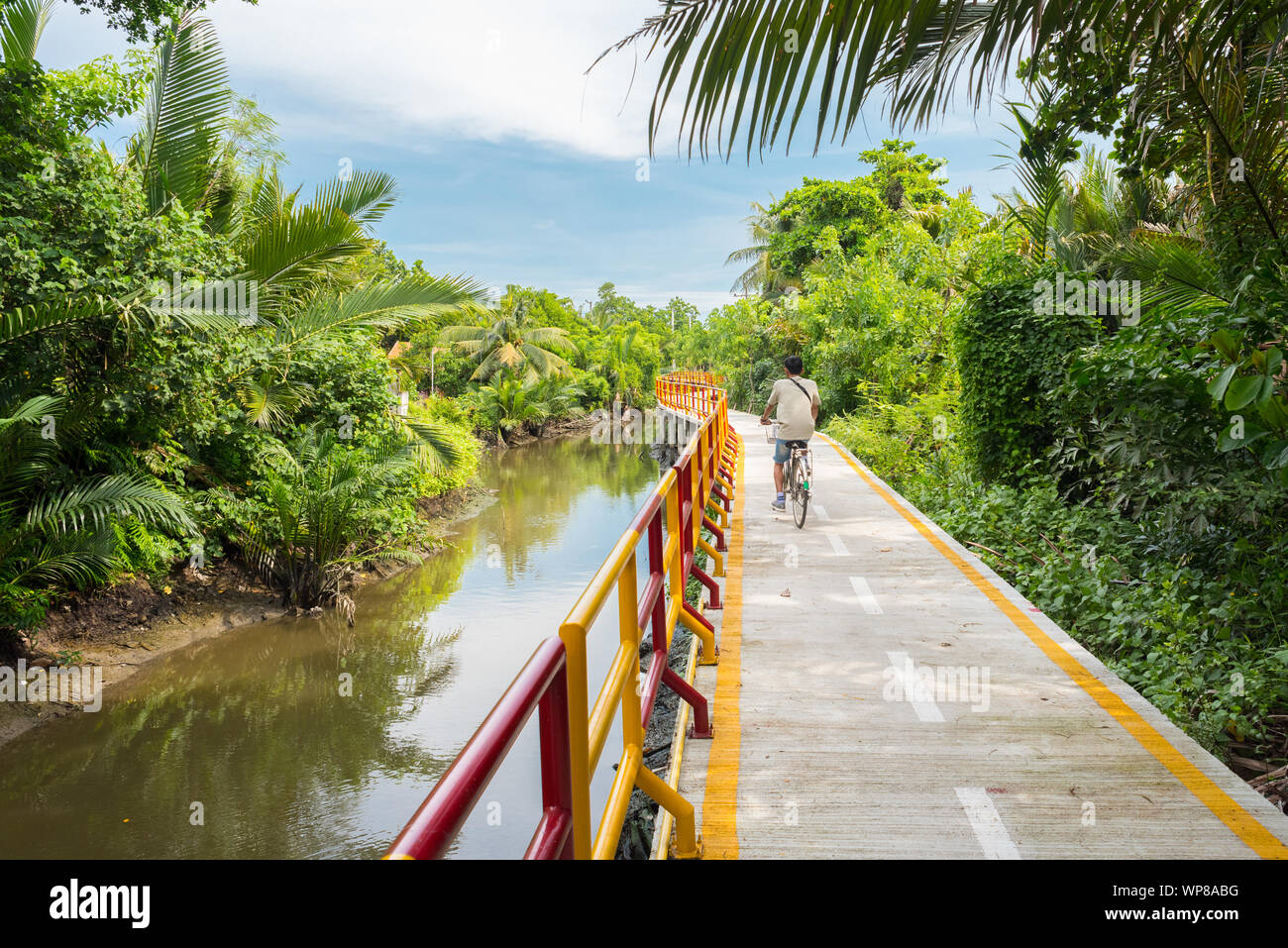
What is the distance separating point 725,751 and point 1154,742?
2081 mm

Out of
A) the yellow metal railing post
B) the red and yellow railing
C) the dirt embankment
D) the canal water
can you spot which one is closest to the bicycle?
the canal water

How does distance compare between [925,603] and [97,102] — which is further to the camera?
[97,102]

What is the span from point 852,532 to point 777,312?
74.9ft

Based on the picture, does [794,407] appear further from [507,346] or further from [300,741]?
[507,346]

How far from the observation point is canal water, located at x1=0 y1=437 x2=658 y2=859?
6637mm

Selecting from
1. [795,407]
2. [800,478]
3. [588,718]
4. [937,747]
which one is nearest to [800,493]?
[800,478]

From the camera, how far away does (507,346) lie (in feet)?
137

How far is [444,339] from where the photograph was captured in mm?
41594

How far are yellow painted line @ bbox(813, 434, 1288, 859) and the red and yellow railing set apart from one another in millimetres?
2123

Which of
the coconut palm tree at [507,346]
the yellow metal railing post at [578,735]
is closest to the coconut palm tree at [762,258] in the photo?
the coconut palm tree at [507,346]
